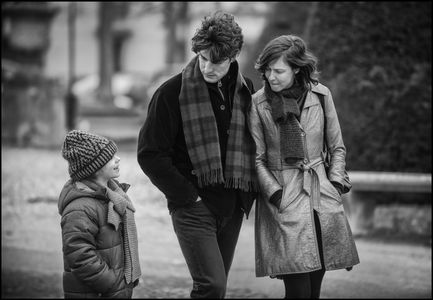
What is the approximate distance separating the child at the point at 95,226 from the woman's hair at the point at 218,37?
2.33ft

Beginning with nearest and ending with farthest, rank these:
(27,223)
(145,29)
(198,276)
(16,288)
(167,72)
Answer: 1. (198,276)
2. (16,288)
3. (27,223)
4. (167,72)
5. (145,29)

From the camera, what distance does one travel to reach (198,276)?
4.64m

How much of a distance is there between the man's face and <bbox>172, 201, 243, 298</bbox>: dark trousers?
2.26 feet

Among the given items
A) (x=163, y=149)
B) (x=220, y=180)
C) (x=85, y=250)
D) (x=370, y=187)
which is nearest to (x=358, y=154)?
(x=370, y=187)

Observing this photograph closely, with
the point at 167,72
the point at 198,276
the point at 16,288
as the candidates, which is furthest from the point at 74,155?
the point at 167,72

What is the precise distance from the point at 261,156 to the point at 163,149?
566mm

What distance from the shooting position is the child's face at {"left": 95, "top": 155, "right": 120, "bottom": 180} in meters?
4.41

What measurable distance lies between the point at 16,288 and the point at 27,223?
222 cm

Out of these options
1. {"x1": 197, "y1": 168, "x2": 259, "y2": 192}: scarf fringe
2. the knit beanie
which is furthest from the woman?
the knit beanie

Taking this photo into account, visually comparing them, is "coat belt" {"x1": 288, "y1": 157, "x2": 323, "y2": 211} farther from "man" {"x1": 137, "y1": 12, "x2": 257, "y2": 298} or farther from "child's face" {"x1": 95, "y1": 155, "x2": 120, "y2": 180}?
"child's face" {"x1": 95, "y1": 155, "x2": 120, "y2": 180}

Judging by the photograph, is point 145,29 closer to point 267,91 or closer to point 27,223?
point 27,223

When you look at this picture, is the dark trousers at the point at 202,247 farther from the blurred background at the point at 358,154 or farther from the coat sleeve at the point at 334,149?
the blurred background at the point at 358,154

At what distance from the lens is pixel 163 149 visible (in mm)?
4559

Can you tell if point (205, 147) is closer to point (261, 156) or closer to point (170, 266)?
point (261, 156)
